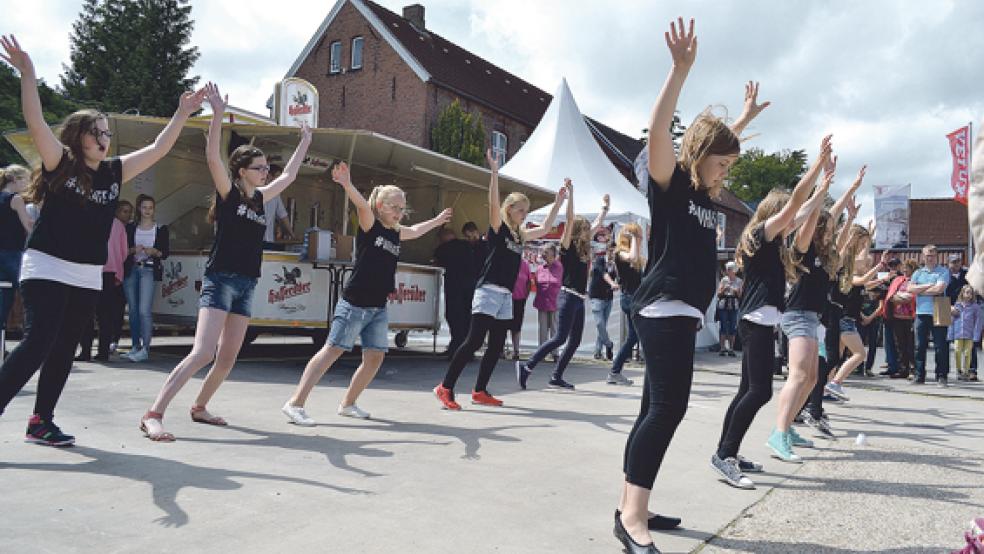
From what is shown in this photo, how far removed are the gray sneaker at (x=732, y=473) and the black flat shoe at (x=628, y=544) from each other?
1396 millimetres

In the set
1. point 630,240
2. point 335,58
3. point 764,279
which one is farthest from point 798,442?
point 335,58

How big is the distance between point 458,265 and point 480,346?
181 inches

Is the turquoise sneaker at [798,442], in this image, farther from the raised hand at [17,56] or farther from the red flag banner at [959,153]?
the red flag banner at [959,153]

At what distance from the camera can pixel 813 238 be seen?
5.41 metres

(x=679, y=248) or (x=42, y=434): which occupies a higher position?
(x=679, y=248)

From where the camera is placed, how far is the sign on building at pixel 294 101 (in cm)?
1384

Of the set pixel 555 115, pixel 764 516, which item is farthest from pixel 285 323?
pixel 555 115

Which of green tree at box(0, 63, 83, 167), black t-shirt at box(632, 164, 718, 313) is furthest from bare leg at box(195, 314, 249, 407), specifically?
green tree at box(0, 63, 83, 167)

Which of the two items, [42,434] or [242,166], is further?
[242,166]

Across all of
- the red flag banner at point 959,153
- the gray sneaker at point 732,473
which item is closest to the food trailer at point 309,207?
the gray sneaker at point 732,473

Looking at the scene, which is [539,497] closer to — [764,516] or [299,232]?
[764,516]

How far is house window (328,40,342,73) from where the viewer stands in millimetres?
33000

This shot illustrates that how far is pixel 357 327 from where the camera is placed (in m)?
5.52

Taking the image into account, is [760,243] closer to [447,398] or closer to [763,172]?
[447,398]
